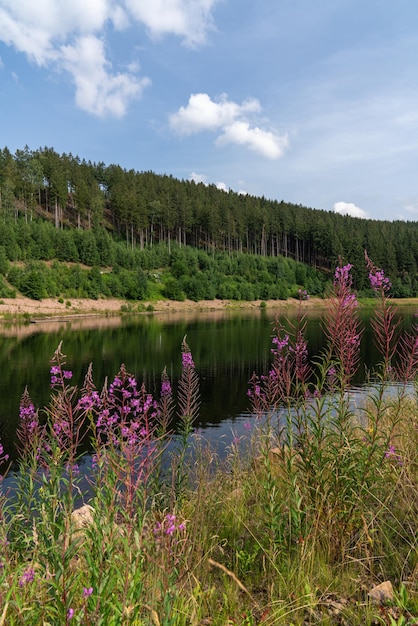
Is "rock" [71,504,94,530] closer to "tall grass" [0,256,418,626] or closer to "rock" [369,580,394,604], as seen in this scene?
"tall grass" [0,256,418,626]

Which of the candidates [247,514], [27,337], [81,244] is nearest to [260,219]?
[81,244]

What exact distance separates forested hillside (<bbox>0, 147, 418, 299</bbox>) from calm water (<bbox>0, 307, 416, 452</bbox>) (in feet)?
113

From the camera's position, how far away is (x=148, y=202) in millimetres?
125938

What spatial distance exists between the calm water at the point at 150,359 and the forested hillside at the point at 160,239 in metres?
34.3

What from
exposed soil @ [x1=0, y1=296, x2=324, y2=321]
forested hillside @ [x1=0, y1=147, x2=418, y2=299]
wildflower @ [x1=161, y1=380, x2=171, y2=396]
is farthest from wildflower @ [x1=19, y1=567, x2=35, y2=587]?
forested hillside @ [x1=0, y1=147, x2=418, y2=299]

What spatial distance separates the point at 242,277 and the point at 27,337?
74.2 meters

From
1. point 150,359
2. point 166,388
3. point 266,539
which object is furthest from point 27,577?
point 150,359

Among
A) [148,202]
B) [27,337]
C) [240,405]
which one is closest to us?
[240,405]

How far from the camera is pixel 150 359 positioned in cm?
3581

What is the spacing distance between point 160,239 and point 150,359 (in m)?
101

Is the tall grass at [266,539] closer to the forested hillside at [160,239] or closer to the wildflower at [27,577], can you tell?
the wildflower at [27,577]

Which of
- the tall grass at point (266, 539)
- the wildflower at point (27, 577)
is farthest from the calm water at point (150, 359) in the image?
the wildflower at point (27, 577)

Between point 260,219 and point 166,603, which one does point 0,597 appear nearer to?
point 166,603

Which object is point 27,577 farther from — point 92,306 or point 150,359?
point 92,306
